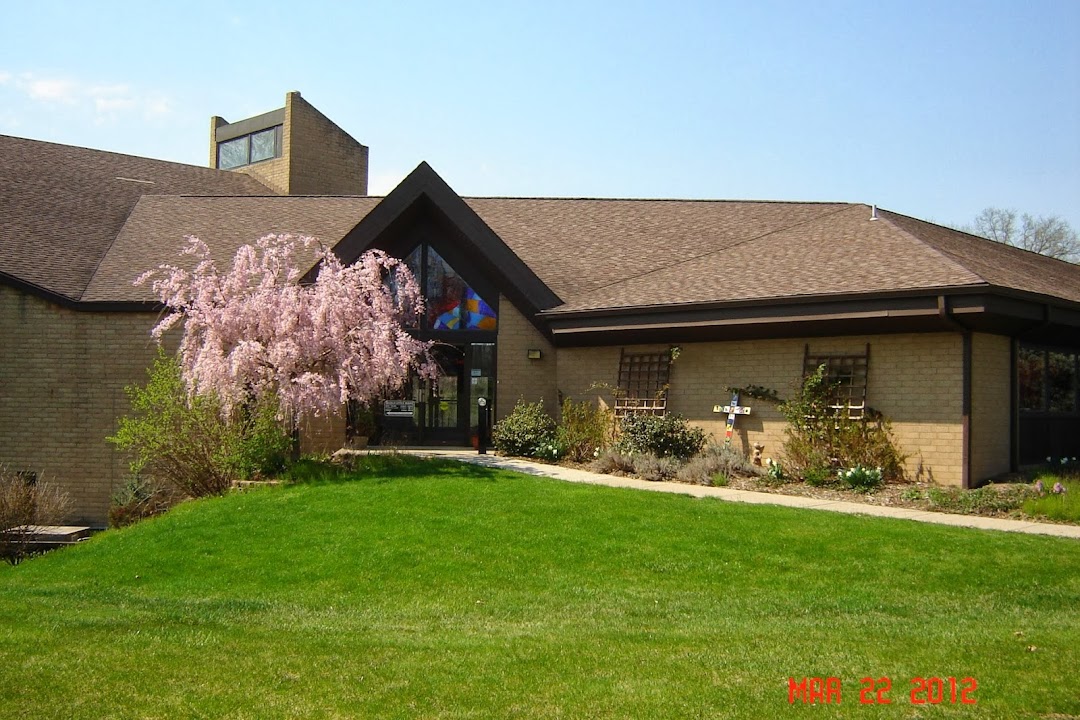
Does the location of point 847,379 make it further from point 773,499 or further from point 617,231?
point 617,231

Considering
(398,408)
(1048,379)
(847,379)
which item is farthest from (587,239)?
(1048,379)

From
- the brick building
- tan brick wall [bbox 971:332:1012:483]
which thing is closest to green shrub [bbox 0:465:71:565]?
the brick building

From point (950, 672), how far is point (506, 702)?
114 inches

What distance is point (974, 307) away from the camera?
13.6m

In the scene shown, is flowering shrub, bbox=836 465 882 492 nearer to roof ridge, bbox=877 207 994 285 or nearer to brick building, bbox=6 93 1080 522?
brick building, bbox=6 93 1080 522

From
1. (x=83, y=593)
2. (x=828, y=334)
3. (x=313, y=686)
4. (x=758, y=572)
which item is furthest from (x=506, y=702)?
(x=828, y=334)

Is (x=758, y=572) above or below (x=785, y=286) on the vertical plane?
below

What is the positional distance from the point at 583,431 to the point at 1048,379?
8.29 m

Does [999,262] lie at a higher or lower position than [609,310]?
higher

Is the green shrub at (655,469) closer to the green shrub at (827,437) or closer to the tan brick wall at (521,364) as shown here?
the green shrub at (827,437)

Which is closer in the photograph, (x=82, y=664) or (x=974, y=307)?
(x=82, y=664)

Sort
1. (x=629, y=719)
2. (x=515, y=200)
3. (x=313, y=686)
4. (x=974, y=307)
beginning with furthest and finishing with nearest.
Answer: (x=515, y=200) → (x=974, y=307) → (x=313, y=686) → (x=629, y=719)

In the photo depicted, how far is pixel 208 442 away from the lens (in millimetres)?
16266

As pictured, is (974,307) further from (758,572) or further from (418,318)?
(418,318)
